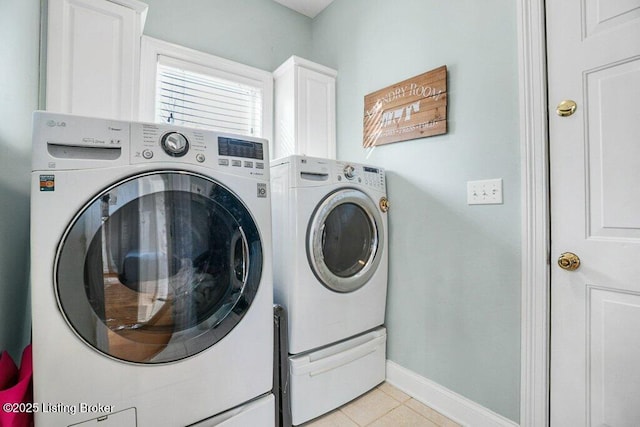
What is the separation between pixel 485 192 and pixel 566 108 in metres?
0.43

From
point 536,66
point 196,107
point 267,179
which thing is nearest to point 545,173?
point 536,66

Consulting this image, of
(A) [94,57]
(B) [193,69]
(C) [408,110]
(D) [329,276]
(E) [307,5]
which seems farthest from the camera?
(E) [307,5]

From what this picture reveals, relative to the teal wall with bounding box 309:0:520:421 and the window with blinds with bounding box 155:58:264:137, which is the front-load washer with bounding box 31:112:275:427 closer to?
the teal wall with bounding box 309:0:520:421

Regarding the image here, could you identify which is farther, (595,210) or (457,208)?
(457,208)

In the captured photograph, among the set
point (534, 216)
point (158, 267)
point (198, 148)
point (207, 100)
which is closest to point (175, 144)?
point (198, 148)

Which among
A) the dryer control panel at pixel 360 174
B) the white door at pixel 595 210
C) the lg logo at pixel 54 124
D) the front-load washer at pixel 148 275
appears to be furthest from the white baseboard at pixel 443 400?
the lg logo at pixel 54 124

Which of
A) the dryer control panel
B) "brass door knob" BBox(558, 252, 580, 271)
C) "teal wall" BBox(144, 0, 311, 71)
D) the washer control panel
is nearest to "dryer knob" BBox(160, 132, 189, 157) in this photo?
the washer control panel

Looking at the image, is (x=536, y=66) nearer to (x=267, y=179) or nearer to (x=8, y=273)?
(x=267, y=179)

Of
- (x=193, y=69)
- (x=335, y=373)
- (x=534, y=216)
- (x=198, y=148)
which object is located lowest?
(x=335, y=373)

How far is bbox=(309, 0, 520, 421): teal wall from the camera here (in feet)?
4.23

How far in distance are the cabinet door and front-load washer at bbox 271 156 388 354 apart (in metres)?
0.60

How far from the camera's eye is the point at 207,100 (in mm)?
2008

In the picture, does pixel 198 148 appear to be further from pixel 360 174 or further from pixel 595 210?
pixel 595 210

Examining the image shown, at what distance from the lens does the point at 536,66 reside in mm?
1203
